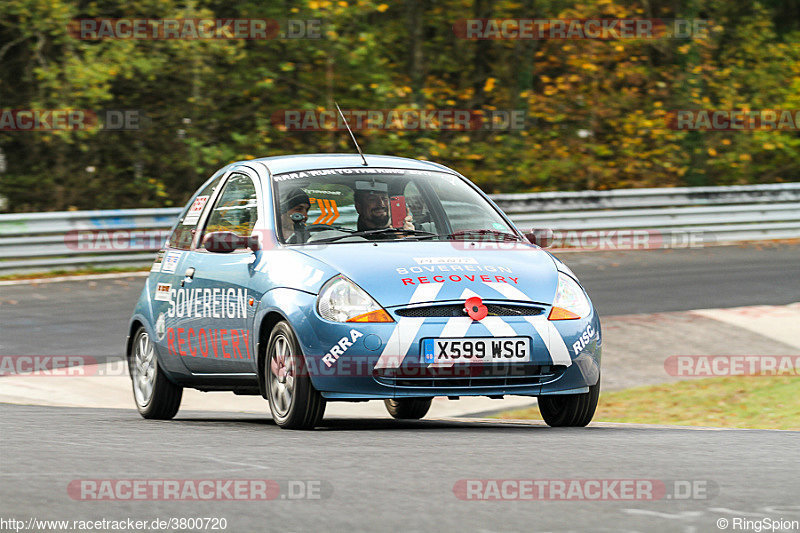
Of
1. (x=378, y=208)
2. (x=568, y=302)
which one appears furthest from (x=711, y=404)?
(x=378, y=208)

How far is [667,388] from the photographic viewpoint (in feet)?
38.0

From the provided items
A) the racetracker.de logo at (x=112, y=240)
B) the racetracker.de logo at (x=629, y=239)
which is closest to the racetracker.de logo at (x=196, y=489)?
the racetracker.de logo at (x=112, y=240)

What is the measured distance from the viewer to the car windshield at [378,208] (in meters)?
7.93

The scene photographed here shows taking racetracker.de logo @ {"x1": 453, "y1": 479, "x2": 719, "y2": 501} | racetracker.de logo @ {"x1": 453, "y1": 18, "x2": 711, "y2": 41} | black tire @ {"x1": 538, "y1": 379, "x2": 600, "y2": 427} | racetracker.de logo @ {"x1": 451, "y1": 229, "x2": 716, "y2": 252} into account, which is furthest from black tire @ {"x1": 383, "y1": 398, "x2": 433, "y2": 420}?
racetracker.de logo @ {"x1": 453, "y1": 18, "x2": 711, "y2": 41}

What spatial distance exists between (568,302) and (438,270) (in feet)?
2.51

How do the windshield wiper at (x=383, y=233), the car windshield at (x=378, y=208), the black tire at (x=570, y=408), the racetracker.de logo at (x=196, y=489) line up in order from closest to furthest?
the racetracker.de logo at (x=196, y=489)
the black tire at (x=570, y=408)
the windshield wiper at (x=383, y=233)
the car windshield at (x=378, y=208)

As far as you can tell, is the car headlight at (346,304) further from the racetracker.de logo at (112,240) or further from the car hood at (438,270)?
the racetracker.de logo at (112,240)

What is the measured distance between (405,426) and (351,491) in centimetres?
323

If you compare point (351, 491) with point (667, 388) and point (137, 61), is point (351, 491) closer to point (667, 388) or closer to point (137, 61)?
point (667, 388)

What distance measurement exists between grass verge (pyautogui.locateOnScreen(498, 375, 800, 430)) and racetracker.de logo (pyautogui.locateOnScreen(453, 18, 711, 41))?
1630 cm

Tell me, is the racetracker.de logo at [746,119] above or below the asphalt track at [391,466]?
below

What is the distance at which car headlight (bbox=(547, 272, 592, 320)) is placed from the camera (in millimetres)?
7266

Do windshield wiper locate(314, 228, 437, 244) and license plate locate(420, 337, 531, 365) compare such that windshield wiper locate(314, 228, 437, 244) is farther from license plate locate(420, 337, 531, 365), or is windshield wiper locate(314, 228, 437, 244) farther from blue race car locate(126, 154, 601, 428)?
license plate locate(420, 337, 531, 365)

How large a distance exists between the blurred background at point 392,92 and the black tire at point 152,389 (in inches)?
527
